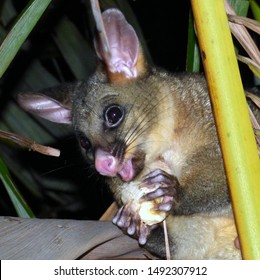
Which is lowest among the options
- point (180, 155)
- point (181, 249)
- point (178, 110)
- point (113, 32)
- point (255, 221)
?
point (181, 249)

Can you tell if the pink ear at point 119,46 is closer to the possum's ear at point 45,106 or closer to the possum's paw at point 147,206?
the possum's ear at point 45,106

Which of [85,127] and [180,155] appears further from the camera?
[85,127]

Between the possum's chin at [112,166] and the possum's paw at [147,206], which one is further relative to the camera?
the possum's chin at [112,166]

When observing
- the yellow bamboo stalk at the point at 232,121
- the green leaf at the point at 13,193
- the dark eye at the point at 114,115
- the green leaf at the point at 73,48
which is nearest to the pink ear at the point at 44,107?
the dark eye at the point at 114,115

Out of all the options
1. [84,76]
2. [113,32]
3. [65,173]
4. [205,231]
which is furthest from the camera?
[65,173]

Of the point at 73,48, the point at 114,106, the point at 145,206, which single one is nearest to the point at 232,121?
the point at 145,206
